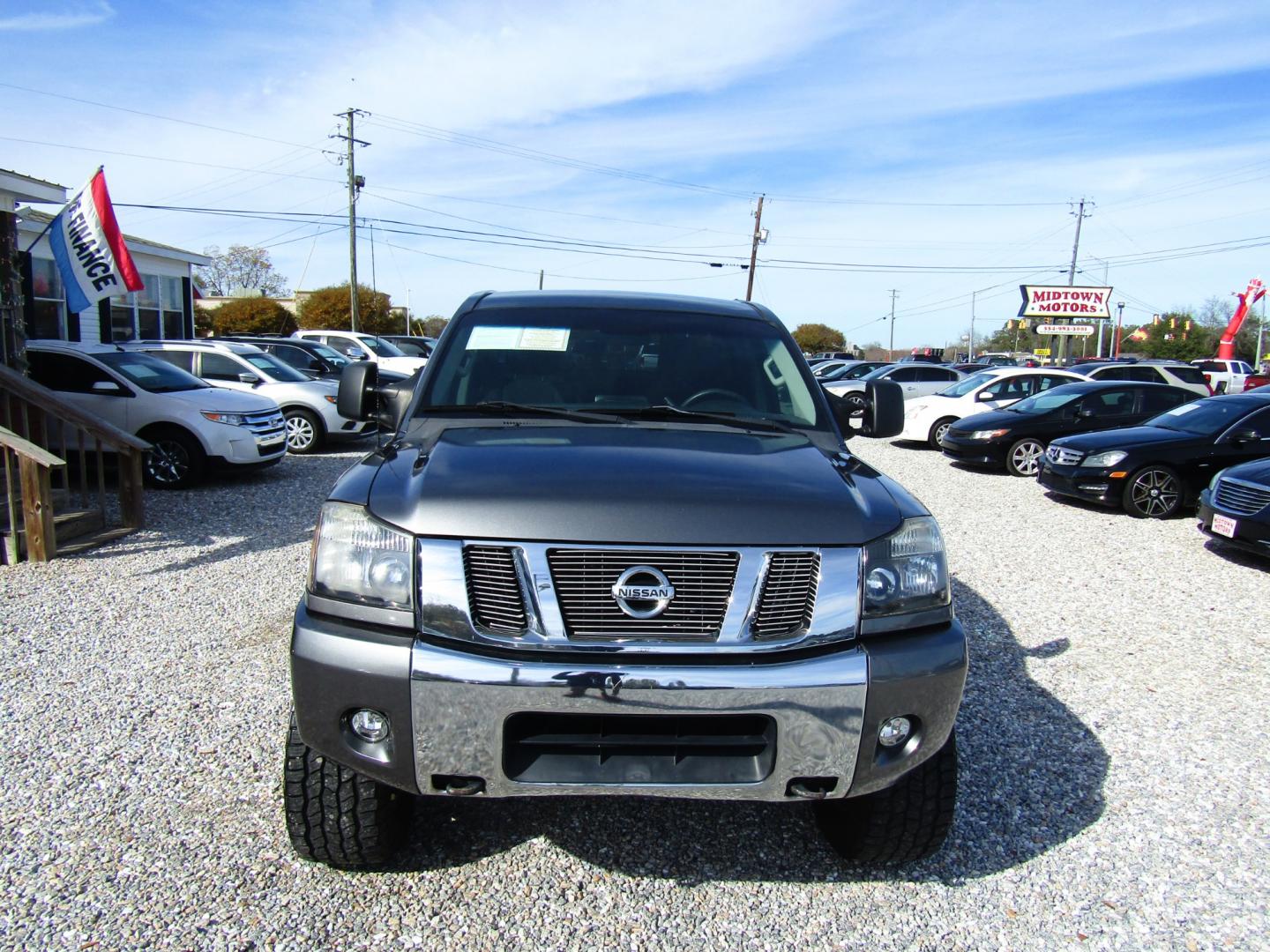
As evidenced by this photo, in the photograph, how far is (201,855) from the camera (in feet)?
9.52

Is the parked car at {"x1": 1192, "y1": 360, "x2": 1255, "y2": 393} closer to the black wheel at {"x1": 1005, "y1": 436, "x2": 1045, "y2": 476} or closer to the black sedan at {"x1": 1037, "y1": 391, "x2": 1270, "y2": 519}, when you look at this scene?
the black wheel at {"x1": 1005, "y1": 436, "x2": 1045, "y2": 476}

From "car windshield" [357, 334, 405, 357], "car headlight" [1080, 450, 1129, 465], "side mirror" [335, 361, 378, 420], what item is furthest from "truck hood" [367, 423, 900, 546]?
"car windshield" [357, 334, 405, 357]

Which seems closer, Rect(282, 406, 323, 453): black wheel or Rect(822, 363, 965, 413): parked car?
Rect(282, 406, 323, 453): black wheel

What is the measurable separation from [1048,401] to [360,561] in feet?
44.3

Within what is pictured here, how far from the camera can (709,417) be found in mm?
3449

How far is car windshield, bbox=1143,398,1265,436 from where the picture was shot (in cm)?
1030

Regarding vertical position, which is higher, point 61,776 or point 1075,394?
point 1075,394

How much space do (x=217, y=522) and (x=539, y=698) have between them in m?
7.23

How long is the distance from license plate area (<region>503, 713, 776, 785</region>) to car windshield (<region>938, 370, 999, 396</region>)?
15.6m

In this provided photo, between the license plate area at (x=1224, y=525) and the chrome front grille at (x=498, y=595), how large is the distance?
7.55m

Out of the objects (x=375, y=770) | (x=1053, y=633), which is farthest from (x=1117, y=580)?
(x=375, y=770)

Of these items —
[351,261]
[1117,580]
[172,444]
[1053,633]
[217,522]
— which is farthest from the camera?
[351,261]

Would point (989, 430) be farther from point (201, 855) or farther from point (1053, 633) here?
point (201, 855)

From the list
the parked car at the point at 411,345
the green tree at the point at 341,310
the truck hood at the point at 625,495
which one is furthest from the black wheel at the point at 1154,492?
the green tree at the point at 341,310
